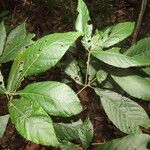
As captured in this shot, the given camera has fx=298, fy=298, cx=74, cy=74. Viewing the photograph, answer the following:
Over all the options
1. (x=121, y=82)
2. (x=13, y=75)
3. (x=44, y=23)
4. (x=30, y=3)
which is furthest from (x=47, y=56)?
(x=30, y=3)

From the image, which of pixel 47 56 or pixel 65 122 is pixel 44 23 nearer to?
pixel 65 122

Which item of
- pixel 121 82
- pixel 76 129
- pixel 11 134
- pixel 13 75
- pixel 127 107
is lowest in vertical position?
pixel 11 134

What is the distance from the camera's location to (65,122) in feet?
4.23

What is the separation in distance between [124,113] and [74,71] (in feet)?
1.02

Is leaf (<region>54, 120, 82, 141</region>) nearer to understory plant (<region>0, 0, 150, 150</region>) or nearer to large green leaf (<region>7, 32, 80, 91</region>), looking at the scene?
understory plant (<region>0, 0, 150, 150</region>)

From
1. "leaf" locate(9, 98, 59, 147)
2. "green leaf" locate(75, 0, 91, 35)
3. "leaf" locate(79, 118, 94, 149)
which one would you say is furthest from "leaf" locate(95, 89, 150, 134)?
"leaf" locate(9, 98, 59, 147)

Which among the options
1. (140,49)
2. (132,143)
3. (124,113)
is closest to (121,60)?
(140,49)

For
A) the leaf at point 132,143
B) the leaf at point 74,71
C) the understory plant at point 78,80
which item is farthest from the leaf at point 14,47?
the leaf at point 132,143

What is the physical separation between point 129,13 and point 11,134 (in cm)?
235

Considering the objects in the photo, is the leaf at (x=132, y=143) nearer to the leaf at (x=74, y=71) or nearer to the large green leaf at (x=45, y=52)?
the leaf at (x=74, y=71)

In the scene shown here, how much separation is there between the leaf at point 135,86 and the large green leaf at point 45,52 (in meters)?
0.36

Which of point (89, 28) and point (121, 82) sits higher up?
point (89, 28)

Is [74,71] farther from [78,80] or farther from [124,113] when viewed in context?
[124,113]

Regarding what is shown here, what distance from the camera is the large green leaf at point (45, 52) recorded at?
0.87 metres
